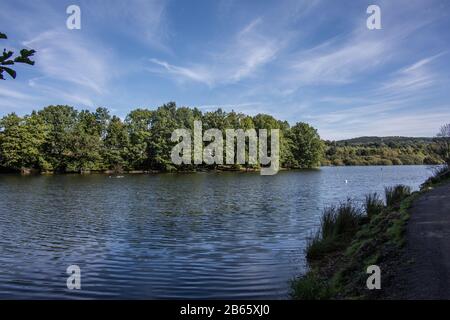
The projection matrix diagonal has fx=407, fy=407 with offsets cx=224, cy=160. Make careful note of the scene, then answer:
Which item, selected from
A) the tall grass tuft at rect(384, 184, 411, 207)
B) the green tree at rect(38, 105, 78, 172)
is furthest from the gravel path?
the green tree at rect(38, 105, 78, 172)

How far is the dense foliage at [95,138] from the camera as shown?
251ft

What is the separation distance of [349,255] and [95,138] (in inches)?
2939

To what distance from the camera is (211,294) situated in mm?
9117

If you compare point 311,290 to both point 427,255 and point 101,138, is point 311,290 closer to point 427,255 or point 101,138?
point 427,255

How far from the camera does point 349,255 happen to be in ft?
35.1

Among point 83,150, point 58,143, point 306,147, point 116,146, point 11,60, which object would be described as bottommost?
point 11,60

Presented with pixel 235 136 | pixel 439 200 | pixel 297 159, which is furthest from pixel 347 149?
pixel 439 200

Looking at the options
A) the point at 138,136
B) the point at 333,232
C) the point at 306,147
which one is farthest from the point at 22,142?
the point at 333,232

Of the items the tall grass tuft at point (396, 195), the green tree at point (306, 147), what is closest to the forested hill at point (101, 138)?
the green tree at point (306, 147)

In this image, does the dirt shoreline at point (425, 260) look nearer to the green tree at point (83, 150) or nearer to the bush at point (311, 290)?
the bush at point (311, 290)

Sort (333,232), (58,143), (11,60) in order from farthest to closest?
1. (58,143)
2. (333,232)
3. (11,60)

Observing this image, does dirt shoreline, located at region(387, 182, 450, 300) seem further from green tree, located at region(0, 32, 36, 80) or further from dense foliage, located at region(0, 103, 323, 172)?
dense foliage, located at region(0, 103, 323, 172)

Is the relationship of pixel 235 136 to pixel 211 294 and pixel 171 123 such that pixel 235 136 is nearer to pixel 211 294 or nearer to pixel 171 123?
pixel 171 123
